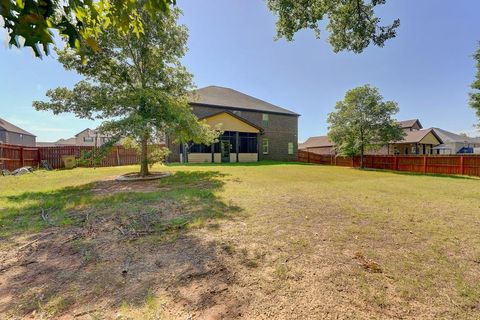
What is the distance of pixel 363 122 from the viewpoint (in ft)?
65.2

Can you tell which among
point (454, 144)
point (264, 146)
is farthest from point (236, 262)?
point (454, 144)

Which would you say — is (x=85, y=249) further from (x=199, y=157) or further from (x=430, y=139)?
(x=430, y=139)

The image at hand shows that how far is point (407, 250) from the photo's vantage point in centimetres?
359

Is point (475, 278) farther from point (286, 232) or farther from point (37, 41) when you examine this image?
point (37, 41)

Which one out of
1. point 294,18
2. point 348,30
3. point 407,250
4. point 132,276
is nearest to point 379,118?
point 348,30

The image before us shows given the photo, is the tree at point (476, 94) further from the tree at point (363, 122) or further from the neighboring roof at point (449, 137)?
the neighboring roof at point (449, 137)

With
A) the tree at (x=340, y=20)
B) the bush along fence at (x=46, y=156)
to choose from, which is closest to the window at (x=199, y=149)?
the bush along fence at (x=46, y=156)

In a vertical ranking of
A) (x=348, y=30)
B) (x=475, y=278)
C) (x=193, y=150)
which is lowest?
(x=475, y=278)

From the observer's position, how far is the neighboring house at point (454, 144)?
36394 millimetres

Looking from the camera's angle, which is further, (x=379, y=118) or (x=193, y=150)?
(x=193, y=150)

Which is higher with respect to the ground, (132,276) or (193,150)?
(193,150)

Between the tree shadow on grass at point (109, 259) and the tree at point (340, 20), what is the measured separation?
7.04 meters

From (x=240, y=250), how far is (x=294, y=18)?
27.2 feet

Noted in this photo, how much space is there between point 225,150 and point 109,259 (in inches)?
813
